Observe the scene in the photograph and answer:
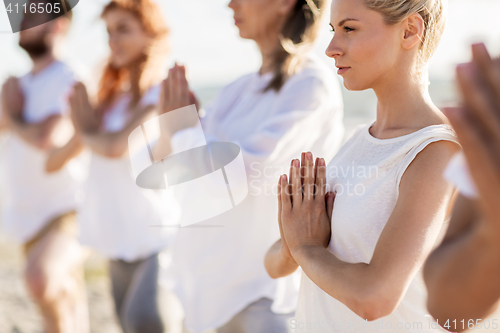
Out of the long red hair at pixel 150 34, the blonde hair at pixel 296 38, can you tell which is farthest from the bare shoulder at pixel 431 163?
the long red hair at pixel 150 34

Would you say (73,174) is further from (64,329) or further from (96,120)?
(64,329)

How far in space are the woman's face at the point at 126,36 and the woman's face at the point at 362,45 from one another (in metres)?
1.68

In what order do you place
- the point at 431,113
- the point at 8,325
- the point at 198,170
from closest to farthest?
the point at 431,113, the point at 198,170, the point at 8,325

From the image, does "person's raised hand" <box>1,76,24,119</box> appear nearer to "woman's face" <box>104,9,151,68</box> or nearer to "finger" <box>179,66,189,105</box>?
"woman's face" <box>104,9,151,68</box>

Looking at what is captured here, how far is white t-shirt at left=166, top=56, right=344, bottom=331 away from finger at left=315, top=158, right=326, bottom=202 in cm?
50

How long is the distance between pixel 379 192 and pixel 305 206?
23 centimetres

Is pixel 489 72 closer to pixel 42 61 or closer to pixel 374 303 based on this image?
pixel 374 303

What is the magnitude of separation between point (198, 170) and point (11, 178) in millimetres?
1978

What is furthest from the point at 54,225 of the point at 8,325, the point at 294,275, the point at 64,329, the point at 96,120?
the point at 294,275

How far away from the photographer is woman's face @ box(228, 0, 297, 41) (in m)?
2.18

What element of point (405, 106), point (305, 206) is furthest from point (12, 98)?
point (405, 106)

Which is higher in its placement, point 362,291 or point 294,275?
point 362,291

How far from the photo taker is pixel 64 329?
321 centimetres

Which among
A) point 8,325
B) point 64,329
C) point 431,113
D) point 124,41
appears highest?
point 124,41
